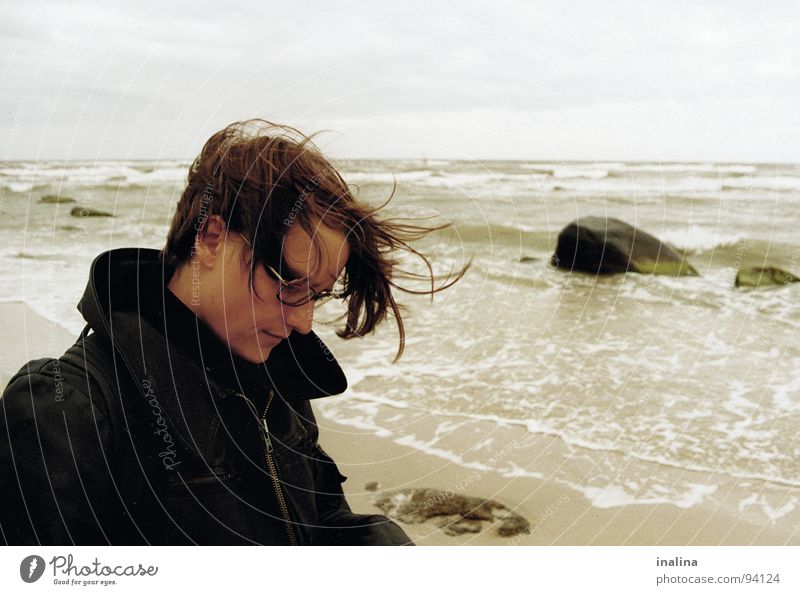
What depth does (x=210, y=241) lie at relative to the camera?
1.20m

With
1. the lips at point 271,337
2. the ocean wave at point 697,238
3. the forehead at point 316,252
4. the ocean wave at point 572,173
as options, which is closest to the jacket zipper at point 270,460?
the lips at point 271,337

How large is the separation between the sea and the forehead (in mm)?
377

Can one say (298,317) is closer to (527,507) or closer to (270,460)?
(270,460)

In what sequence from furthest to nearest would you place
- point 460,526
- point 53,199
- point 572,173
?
point 572,173
point 53,199
point 460,526

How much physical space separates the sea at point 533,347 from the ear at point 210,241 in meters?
0.47

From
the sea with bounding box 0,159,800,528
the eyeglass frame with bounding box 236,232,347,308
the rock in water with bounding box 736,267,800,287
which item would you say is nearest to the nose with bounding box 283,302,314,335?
the eyeglass frame with bounding box 236,232,347,308

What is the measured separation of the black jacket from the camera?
990 millimetres

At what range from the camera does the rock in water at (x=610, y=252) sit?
3.76m

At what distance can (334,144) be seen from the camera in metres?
1.70

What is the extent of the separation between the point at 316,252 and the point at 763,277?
2.88 meters

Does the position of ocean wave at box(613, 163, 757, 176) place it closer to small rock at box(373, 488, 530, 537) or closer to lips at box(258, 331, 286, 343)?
small rock at box(373, 488, 530, 537)

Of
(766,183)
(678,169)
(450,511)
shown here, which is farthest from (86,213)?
(678,169)

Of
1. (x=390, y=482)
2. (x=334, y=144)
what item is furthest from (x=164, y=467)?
(x=390, y=482)
